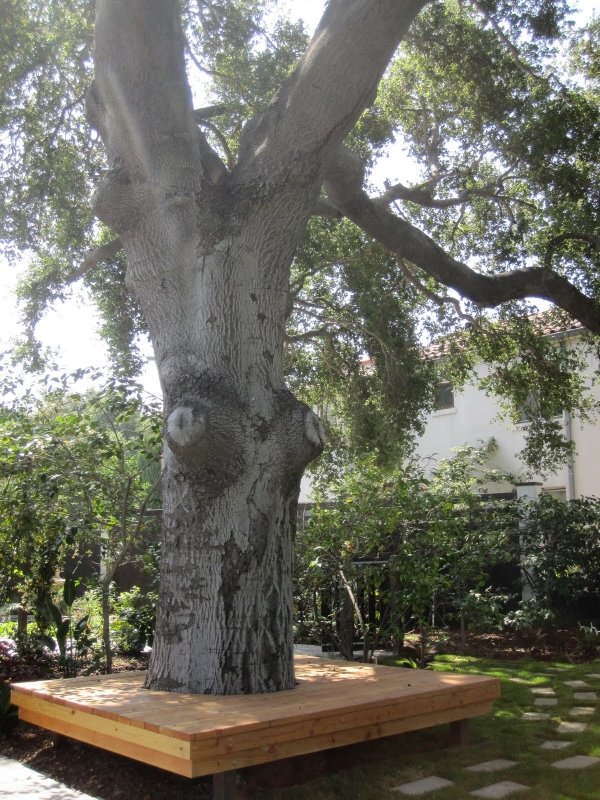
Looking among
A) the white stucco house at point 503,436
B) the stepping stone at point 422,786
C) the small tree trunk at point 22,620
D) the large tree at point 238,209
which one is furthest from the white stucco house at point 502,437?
the stepping stone at point 422,786

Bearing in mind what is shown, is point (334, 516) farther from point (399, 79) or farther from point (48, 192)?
point (399, 79)

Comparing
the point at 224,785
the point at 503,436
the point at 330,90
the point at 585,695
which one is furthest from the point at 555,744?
the point at 503,436

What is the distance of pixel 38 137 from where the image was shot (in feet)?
36.3

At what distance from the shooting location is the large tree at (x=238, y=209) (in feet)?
19.2

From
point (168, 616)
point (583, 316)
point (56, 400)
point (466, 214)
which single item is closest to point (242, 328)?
point (168, 616)

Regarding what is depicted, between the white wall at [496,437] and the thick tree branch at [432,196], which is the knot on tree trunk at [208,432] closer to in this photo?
the thick tree branch at [432,196]

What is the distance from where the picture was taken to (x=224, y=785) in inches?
Answer: 185

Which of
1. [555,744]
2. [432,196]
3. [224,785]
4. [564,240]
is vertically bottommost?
[555,744]

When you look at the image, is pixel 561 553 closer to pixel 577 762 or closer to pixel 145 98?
pixel 577 762

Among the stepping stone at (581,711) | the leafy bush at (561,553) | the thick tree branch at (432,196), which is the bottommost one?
the stepping stone at (581,711)

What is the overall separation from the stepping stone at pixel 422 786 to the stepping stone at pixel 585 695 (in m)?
3.01

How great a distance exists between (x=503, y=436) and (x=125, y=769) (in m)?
17.3

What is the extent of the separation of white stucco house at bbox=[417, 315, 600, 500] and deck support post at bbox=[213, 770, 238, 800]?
13731 mm

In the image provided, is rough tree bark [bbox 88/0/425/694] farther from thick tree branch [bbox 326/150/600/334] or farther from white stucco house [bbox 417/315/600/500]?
white stucco house [bbox 417/315/600/500]
